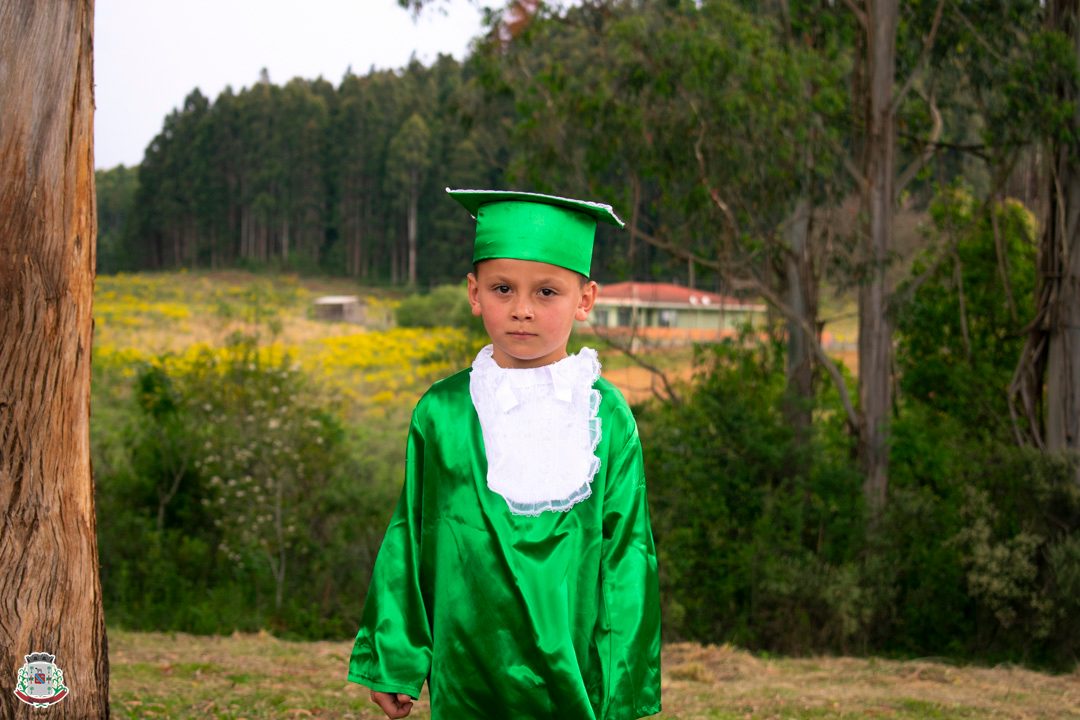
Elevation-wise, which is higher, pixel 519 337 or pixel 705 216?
pixel 705 216

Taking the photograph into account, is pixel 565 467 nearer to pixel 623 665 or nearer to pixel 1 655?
pixel 623 665

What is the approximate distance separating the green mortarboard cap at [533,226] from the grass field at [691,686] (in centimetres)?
314

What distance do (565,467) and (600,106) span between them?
32.2 ft

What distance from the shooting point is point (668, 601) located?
10992 mm

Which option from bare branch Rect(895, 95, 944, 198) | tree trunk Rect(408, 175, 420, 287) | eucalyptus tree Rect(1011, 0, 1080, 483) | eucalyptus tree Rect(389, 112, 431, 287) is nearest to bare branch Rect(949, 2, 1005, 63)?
eucalyptus tree Rect(1011, 0, 1080, 483)

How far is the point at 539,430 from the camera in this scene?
2562 millimetres

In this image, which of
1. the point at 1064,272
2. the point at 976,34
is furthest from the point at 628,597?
the point at 976,34

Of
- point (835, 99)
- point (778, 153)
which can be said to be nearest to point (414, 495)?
point (778, 153)

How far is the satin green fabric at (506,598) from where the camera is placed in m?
2.44

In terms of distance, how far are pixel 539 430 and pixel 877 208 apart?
10432mm

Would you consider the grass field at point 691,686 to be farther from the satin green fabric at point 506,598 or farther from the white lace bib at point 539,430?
the white lace bib at point 539,430

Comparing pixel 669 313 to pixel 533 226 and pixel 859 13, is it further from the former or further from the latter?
pixel 533 226

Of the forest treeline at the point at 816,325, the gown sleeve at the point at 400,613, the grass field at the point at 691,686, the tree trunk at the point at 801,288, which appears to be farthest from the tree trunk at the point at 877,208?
the gown sleeve at the point at 400,613

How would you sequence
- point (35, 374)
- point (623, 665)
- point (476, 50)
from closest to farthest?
point (623, 665) → point (35, 374) → point (476, 50)
